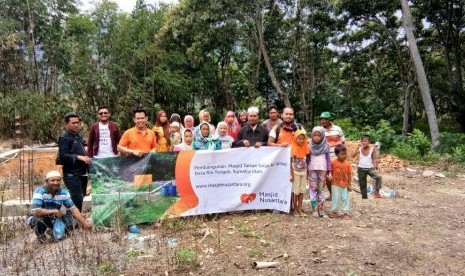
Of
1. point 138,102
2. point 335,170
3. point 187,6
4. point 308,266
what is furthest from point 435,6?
point 308,266

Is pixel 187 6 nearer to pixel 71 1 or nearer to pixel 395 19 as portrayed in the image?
pixel 71 1

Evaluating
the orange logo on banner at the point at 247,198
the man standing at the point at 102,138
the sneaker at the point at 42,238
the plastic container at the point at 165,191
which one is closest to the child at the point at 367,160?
the orange logo on banner at the point at 247,198

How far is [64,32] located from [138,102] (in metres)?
3.55

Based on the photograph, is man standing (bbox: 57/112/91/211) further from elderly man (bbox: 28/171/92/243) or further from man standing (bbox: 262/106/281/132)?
man standing (bbox: 262/106/281/132)

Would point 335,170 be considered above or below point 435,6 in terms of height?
below

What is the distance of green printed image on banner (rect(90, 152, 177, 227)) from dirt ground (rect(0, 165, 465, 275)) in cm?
20

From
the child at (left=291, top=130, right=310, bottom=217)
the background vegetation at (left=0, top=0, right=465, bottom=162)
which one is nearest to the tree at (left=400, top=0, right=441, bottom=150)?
the background vegetation at (left=0, top=0, right=465, bottom=162)

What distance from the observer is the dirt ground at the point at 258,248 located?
3912 mm

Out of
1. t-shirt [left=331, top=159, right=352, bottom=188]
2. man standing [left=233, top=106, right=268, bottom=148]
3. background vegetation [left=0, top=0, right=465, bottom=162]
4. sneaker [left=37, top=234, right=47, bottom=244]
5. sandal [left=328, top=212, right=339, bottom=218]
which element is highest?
background vegetation [left=0, top=0, right=465, bottom=162]

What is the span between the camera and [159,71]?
15.5 m

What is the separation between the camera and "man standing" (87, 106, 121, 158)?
5469 millimetres

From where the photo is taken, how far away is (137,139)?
17.4 feet

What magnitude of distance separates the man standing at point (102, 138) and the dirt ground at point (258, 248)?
112cm

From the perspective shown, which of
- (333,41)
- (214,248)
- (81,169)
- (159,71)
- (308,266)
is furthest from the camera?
(333,41)
